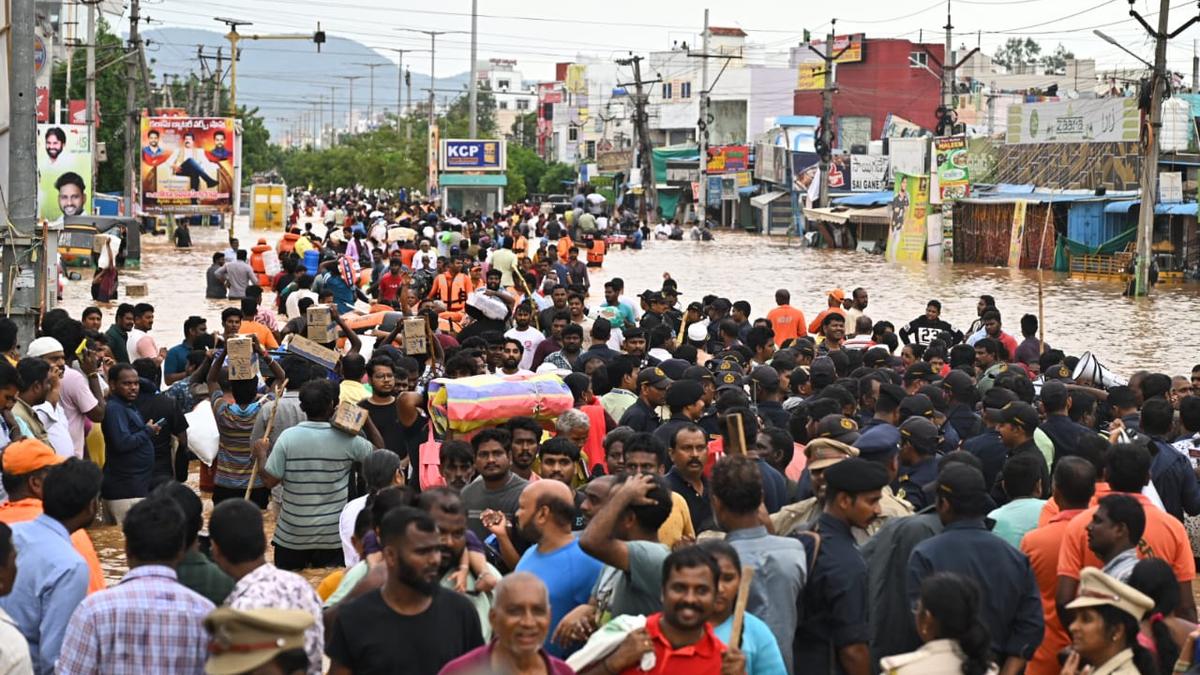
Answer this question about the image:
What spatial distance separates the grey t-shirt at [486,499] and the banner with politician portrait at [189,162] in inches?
1676

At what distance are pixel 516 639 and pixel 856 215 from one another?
51.7m

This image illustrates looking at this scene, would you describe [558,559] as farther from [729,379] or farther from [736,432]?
[729,379]

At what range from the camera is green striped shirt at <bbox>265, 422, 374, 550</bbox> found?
28.5 feet

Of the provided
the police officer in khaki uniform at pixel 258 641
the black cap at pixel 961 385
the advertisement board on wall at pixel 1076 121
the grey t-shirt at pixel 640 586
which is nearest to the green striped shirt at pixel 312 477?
the grey t-shirt at pixel 640 586

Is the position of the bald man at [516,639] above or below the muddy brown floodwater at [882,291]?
above

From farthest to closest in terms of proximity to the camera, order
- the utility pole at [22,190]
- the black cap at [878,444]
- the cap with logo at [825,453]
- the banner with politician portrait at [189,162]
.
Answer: the banner with politician portrait at [189,162] → the utility pole at [22,190] → the black cap at [878,444] → the cap with logo at [825,453]

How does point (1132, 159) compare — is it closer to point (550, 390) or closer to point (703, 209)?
point (703, 209)

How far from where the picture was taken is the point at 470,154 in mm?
64875

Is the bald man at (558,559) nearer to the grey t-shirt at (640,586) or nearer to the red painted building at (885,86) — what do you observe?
the grey t-shirt at (640,586)

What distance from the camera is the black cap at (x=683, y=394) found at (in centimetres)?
907

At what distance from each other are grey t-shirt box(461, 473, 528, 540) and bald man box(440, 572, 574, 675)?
2215 mm

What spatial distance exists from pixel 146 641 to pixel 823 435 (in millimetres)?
4154

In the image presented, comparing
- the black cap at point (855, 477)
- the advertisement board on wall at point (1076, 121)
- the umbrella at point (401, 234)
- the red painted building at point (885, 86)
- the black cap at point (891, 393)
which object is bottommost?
the umbrella at point (401, 234)

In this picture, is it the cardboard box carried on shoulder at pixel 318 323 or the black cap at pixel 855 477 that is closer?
the black cap at pixel 855 477
